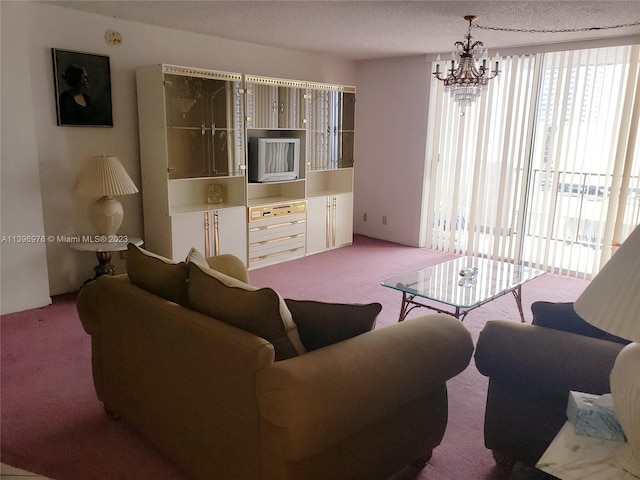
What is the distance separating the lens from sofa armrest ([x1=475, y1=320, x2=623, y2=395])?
→ 1885mm

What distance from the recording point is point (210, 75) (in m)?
4.72

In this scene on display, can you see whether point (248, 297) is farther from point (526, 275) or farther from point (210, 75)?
point (210, 75)

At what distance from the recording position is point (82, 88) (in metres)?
4.25

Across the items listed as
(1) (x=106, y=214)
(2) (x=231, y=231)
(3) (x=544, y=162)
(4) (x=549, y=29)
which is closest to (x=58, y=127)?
(1) (x=106, y=214)

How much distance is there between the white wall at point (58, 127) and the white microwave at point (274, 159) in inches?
35.0

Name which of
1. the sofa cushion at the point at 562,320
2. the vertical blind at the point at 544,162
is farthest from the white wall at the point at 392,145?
the sofa cushion at the point at 562,320

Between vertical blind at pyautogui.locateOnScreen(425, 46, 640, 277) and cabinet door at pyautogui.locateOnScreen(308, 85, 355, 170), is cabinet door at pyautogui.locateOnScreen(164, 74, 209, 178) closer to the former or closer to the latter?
cabinet door at pyautogui.locateOnScreen(308, 85, 355, 170)

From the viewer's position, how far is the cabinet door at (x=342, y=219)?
247 inches

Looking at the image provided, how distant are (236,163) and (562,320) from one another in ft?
11.9

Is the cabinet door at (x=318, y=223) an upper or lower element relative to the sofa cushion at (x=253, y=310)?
lower

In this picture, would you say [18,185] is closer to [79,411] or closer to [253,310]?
[79,411]

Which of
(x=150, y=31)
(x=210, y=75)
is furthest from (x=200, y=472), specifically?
(x=150, y=31)

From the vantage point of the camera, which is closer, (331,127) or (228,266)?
(228,266)

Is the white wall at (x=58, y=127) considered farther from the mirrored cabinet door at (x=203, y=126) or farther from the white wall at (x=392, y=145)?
the white wall at (x=392, y=145)
